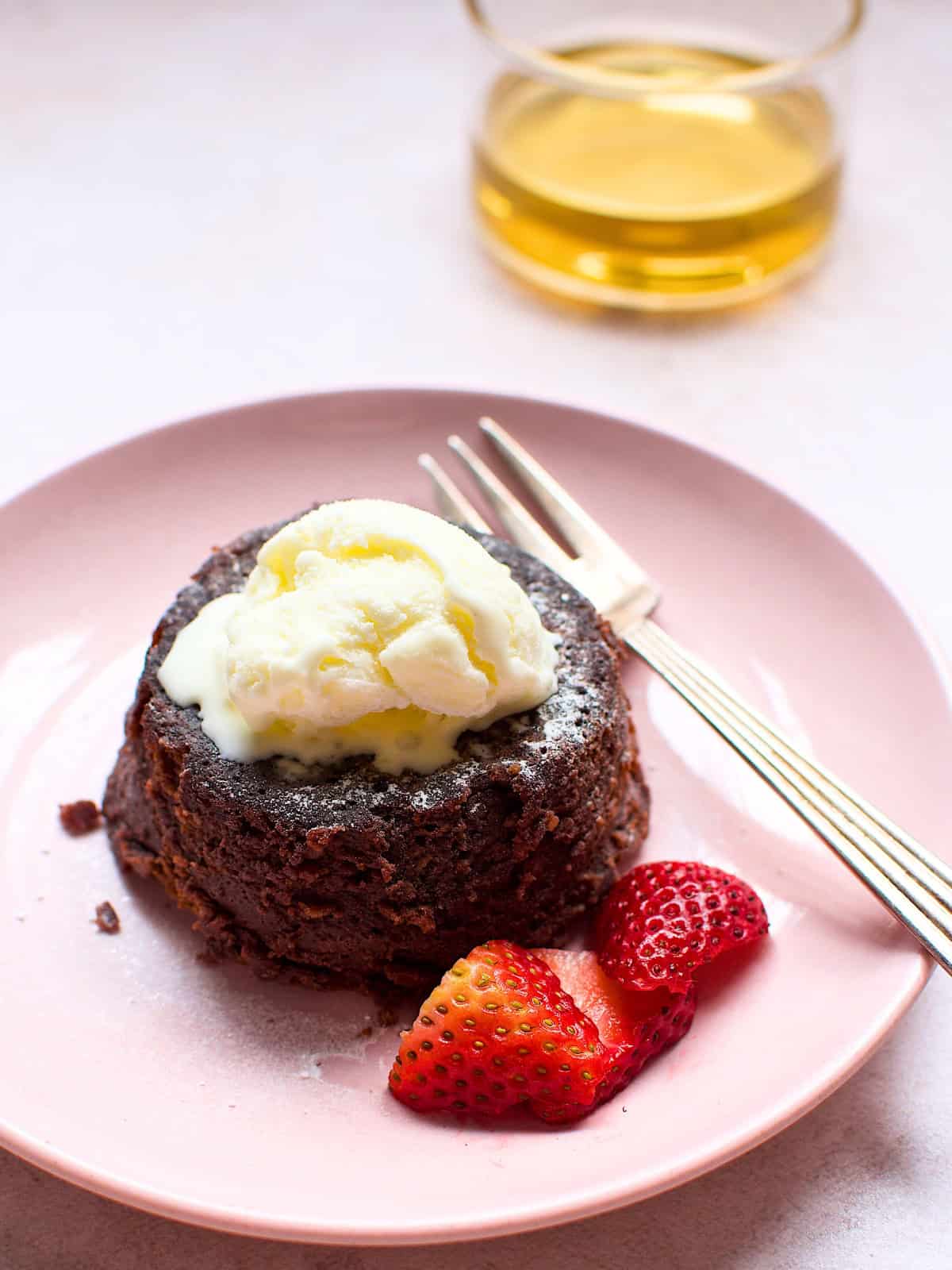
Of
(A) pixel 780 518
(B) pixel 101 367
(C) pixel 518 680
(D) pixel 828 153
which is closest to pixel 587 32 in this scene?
(D) pixel 828 153

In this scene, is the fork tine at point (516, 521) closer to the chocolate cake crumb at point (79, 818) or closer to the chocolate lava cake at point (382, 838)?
the chocolate lava cake at point (382, 838)

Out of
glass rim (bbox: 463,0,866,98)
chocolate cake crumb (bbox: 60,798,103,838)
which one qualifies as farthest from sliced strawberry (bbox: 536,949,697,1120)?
glass rim (bbox: 463,0,866,98)

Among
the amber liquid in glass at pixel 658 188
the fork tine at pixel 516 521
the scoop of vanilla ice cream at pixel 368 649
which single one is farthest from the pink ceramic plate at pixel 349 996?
the amber liquid in glass at pixel 658 188

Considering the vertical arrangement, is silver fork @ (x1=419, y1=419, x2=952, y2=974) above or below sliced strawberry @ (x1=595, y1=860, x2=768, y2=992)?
above

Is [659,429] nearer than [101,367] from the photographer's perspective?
Yes

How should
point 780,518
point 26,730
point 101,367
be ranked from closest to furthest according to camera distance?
point 26,730 < point 780,518 < point 101,367

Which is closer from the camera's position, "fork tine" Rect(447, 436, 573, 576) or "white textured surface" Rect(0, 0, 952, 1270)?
"fork tine" Rect(447, 436, 573, 576)

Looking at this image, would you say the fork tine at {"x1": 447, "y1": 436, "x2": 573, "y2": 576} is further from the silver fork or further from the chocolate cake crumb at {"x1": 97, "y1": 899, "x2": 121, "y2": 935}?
the chocolate cake crumb at {"x1": 97, "y1": 899, "x2": 121, "y2": 935}

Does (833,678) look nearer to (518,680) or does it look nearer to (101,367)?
(518,680)
